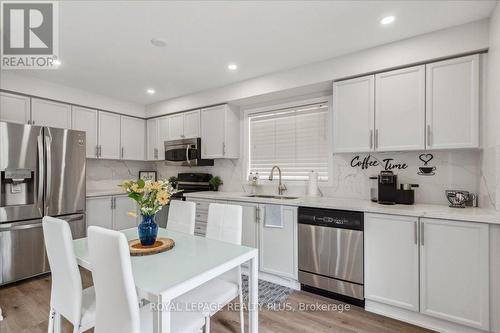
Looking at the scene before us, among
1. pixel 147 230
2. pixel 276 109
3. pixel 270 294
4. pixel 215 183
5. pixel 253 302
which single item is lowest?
pixel 270 294

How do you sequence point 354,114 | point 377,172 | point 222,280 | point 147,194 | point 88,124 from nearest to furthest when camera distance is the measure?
point 147,194 → point 222,280 → point 354,114 → point 377,172 → point 88,124

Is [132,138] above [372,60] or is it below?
below

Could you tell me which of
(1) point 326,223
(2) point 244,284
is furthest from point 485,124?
(2) point 244,284

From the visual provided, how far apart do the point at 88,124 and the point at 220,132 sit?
206 centimetres

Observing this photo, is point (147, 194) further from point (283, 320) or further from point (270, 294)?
point (270, 294)

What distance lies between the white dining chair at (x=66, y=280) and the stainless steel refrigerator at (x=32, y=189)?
1.75m

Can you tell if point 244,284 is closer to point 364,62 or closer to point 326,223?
point 326,223

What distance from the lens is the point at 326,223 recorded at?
2.42 m

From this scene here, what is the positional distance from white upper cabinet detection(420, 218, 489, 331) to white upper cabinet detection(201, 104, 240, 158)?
2.50m

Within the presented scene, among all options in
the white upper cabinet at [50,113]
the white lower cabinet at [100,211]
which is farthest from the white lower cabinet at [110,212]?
the white upper cabinet at [50,113]

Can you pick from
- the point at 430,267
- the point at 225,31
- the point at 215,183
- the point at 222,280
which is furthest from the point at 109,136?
the point at 430,267

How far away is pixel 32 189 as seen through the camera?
280 centimetres

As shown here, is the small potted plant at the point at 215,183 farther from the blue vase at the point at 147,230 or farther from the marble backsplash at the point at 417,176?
the blue vase at the point at 147,230

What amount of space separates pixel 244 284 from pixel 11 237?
2560 mm
